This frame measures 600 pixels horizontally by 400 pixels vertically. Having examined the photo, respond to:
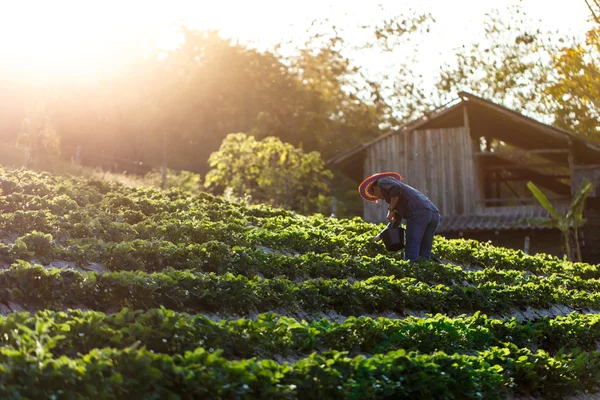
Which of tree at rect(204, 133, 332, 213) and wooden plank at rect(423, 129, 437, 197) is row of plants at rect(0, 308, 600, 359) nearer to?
wooden plank at rect(423, 129, 437, 197)

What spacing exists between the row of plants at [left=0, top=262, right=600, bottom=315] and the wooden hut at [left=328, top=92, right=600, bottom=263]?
16.8 m

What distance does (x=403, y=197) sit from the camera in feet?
→ 45.8

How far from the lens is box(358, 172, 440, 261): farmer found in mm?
13742

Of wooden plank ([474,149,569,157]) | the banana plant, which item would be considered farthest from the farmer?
wooden plank ([474,149,569,157])

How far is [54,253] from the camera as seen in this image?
10344 mm

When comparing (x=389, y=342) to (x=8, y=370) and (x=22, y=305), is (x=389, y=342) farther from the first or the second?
(x=8, y=370)

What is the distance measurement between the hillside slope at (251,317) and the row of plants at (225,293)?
0.02 meters

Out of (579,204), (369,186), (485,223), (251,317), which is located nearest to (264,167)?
(485,223)

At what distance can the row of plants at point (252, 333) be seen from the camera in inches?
250

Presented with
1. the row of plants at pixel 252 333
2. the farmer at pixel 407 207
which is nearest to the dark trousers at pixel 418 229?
the farmer at pixel 407 207

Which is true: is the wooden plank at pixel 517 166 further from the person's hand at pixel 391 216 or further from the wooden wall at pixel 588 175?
the person's hand at pixel 391 216

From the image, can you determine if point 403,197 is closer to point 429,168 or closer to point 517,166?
point 429,168

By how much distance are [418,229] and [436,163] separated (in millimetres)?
16232

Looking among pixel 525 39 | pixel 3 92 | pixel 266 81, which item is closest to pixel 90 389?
pixel 3 92
